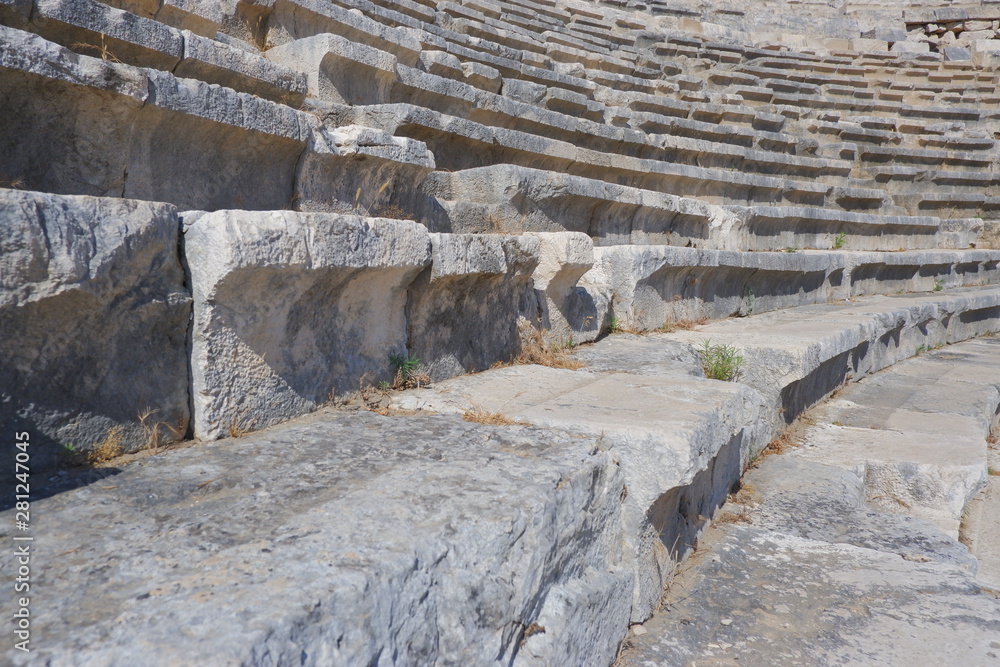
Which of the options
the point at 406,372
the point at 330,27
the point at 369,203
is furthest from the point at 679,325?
the point at 330,27

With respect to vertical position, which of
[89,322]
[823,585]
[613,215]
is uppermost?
[613,215]

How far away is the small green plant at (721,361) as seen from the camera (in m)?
4.19

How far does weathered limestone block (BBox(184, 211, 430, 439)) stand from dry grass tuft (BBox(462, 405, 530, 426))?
46 cm

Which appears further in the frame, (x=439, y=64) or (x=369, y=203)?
(x=439, y=64)

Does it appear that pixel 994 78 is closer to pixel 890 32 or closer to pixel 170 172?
pixel 890 32

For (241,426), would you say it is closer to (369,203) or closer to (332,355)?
(332,355)

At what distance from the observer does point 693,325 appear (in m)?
5.36

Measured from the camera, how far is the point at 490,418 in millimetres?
2521

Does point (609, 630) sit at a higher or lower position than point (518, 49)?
lower

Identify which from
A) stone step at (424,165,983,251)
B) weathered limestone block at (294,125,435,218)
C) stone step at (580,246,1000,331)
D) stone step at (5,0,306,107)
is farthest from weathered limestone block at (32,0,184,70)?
stone step at (580,246,1000,331)

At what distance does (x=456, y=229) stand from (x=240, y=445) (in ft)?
7.74

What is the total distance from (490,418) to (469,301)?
90 cm

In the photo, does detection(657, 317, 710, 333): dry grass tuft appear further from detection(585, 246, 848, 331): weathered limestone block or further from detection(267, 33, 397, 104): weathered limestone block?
detection(267, 33, 397, 104): weathered limestone block

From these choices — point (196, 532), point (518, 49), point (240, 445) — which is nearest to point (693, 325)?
point (240, 445)
